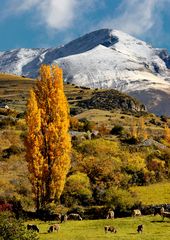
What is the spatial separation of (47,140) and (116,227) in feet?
40.3

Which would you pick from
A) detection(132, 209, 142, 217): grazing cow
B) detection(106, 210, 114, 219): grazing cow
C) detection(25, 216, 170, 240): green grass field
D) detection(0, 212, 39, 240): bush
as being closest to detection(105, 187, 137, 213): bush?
detection(106, 210, 114, 219): grazing cow

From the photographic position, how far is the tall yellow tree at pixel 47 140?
1753 inches

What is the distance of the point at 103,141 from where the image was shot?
71.9 metres

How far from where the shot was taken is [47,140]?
45.1 meters

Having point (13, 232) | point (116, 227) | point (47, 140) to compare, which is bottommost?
point (116, 227)

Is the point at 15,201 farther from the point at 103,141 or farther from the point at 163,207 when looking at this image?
the point at 103,141

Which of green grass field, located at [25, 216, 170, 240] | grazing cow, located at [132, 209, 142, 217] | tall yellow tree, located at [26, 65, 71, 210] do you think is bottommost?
green grass field, located at [25, 216, 170, 240]

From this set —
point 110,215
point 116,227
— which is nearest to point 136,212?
point 110,215

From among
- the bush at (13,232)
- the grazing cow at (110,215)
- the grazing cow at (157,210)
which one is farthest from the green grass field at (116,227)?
the bush at (13,232)

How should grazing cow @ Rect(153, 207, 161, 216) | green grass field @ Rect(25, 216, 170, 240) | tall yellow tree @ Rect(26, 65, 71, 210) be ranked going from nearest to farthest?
green grass field @ Rect(25, 216, 170, 240)
grazing cow @ Rect(153, 207, 161, 216)
tall yellow tree @ Rect(26, 65, 71, 210)

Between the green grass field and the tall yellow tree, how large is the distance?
419cm

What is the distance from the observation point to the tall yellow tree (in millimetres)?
44531

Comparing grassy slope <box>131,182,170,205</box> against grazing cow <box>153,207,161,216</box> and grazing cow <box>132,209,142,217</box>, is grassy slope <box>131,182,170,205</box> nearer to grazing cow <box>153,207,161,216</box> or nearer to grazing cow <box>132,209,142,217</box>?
grazing cow <box>153,207,161,216</box>

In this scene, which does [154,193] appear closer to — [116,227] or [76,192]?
[76,192]
